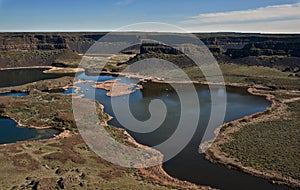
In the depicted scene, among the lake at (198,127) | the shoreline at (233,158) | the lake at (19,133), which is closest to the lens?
the shoreline at (233,158)

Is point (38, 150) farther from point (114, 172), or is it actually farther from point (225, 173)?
point (225, 173)

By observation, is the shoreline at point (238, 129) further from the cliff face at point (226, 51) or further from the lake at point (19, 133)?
the cliff face at point (226, 51)

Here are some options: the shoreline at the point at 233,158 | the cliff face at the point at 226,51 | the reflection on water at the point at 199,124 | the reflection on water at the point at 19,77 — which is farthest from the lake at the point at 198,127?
the cliff face at the point at 226,51

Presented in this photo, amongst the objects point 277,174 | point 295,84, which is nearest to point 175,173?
point 277,174

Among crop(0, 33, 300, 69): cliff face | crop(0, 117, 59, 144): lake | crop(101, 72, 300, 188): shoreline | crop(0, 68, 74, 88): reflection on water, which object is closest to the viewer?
crop(101, 72, 300, 188): shoreline

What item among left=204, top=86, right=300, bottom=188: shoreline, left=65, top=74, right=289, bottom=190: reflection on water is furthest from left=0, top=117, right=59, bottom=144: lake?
left=204, top=86, right=300, bottom=188: shoreline

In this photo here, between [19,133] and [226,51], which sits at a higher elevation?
[226,51]

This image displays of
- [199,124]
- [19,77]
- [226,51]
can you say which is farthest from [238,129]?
[226,51]

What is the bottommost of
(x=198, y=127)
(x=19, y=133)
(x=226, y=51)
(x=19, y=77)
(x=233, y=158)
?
(x=233, y=158)

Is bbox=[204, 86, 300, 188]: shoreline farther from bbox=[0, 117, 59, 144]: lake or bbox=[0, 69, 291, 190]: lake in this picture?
bbox=[0, 117, 59, 144]: lake

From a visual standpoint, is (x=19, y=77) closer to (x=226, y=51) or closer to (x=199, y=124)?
(x=226, y=51)

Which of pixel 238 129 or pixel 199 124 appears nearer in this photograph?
pixel 238 129
